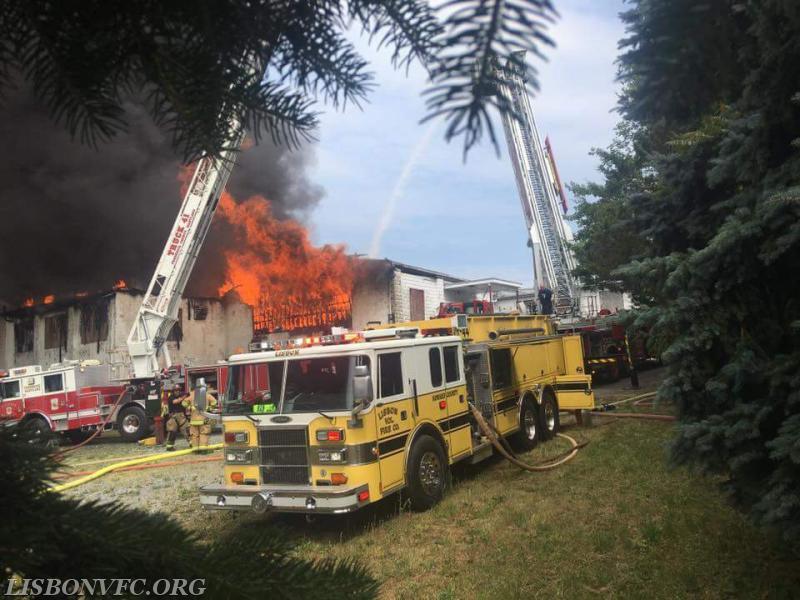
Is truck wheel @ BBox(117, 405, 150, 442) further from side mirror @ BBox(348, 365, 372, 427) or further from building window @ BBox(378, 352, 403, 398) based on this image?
side mirror @ BBox(348, 365, 372, 427)

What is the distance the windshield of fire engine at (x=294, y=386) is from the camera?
664 cm

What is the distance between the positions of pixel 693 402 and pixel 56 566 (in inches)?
160

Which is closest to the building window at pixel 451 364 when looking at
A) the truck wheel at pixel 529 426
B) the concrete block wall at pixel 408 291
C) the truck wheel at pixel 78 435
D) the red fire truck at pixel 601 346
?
the truck wheel at pixel 529 426

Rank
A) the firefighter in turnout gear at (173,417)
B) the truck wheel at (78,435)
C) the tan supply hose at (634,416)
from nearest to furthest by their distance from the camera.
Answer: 1. the tan supply hose at (634,416)
2. the firefighter in turnout gear at (173,417)
3. the truck wheel at (78,435)

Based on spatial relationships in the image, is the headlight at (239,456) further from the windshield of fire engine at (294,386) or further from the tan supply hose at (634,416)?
the tan supply hose at (634,416)

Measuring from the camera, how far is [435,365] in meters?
7.91

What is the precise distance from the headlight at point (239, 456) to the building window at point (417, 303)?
16.8 m

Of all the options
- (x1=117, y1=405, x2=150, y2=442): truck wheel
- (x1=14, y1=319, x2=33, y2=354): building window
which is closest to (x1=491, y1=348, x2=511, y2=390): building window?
(x1=117, y1=405, x2=150, y2=442): truck wheel

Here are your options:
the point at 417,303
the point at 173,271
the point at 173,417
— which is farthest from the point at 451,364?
the point at 417,303

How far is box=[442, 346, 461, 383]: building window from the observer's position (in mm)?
8172

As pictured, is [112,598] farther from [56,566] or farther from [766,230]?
[766,230]

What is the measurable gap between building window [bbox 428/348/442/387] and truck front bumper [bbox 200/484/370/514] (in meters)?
2.13

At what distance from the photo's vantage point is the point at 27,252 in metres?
21.5

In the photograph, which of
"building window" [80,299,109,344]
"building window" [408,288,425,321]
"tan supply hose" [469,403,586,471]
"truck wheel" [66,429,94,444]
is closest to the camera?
"tan supply hose" [469,403,586,471]
